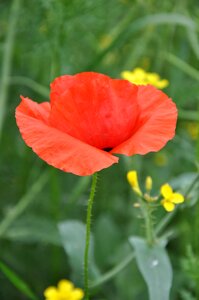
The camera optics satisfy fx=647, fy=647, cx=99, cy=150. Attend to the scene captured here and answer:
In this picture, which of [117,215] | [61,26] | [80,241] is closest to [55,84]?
[80,241]

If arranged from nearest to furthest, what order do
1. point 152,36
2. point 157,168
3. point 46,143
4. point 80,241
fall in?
point 46,143, point 80,241, point 157,168, point 152,36

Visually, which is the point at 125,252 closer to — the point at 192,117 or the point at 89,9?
the point at 192,117

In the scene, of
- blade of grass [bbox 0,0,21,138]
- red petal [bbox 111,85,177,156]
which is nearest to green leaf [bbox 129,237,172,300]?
red petal [bbox 111,85,177,156]

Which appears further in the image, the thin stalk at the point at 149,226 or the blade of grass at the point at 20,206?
the blade of grass at the point at 20,206

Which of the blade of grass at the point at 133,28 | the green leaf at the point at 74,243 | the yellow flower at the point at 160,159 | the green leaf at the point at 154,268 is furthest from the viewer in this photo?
the yellow flower at the point at 160,159

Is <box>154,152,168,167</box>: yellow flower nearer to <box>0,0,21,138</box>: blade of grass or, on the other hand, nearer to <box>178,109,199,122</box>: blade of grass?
<box>178,109,199,122</box>: blade of grass

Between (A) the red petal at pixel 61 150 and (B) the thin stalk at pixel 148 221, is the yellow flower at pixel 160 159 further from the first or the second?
(A) the red petal at pixel 61 150

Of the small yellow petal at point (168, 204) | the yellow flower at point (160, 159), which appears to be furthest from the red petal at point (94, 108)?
the yellow flower at point (160, 159)

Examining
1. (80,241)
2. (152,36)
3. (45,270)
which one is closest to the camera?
(80,241)
